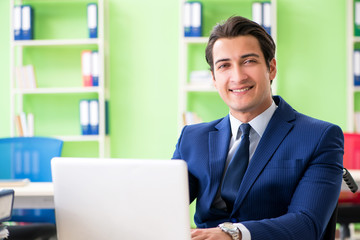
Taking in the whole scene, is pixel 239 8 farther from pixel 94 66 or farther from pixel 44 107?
pixel 44 107

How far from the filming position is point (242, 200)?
1417 mm

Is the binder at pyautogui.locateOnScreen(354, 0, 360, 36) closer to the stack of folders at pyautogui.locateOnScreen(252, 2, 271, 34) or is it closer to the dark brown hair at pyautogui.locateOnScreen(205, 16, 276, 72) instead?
the stack of folders at pyautogui.locateOnScreen(252, 2, 271, 34)

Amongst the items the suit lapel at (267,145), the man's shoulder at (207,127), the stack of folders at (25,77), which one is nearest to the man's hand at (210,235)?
the suit lapel at (267,145)

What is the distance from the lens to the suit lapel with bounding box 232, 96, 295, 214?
143 centimetres

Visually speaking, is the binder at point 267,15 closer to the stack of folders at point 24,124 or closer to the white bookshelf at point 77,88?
the white bookshelf at point 77,88

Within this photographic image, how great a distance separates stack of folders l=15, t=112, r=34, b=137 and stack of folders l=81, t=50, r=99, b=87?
0.64 meters

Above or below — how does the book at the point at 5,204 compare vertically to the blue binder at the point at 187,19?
below

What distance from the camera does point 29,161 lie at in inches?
106

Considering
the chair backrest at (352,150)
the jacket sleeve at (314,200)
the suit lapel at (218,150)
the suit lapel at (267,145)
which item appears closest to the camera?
the jacket sleeve at (314,200)

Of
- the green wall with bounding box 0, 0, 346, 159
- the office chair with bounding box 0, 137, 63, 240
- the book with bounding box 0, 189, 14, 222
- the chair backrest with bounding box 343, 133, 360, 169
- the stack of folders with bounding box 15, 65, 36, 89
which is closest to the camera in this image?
the book with bounding box 0, 189, 14, 222

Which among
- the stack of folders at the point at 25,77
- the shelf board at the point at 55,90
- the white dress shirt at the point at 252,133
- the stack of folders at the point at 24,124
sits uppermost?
the stack of folders at the point at 25,77

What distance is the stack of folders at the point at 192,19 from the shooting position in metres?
4.15

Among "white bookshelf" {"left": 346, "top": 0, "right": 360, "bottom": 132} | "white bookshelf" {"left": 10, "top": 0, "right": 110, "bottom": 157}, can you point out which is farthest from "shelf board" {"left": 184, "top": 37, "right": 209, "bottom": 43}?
"white bookshelf" {"left": 346, "top": 0, "right": 360, "bottom": 132}

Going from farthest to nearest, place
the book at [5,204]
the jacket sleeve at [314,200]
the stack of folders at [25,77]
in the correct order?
the stack of folders at [25,77] → the jacket sleeve at [314,200] → the book at [5,204]
